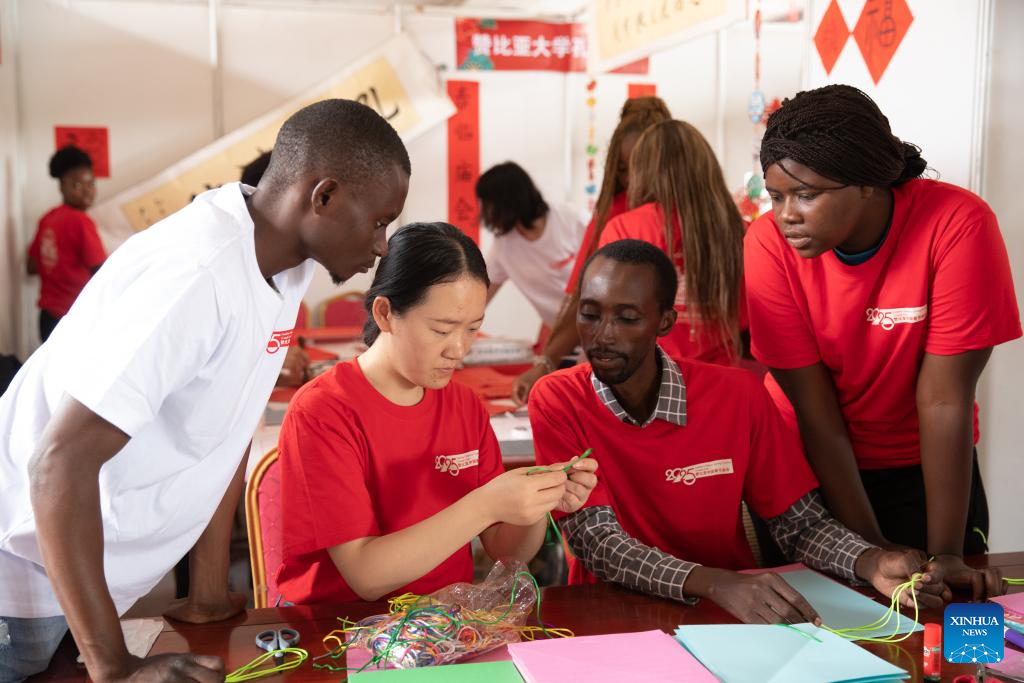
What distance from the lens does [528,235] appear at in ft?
13.2

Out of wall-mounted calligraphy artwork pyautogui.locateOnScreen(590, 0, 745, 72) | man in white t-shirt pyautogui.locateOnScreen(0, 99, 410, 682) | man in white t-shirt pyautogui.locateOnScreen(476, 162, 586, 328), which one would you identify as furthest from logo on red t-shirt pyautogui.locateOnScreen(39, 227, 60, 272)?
man in white t-shirt pyautogui.locateOnScreen(0, 99, 410, 682)

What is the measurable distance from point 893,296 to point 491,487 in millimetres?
769

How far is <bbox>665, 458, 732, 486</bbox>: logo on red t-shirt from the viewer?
1669mm

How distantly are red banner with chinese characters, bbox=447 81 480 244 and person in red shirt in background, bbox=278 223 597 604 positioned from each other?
14.8ft

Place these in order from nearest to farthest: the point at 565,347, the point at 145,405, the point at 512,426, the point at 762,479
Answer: the point at 145,405
the point at 762,479
the point at 512,426
the point at 565,347

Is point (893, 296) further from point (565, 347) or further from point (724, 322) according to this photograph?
point (565, 347)

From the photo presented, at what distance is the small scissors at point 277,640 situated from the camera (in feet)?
3.79

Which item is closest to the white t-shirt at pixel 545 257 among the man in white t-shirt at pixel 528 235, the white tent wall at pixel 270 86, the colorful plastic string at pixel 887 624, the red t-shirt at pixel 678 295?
A: the man in white t-shirt at pixel 528 235

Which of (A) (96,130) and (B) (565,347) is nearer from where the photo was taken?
(B) (565,347)

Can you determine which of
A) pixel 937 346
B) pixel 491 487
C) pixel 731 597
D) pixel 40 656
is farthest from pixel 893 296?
pixel 40 656

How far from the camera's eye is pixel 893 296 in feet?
5.17

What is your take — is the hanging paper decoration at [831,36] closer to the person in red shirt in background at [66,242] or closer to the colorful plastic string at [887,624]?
the colorful plastic string at [887,624]

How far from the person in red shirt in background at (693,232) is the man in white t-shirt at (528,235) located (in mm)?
1544

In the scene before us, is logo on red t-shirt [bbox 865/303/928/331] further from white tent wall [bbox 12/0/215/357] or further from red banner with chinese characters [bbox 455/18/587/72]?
white tent wall [bbox 12/0/215/357]
